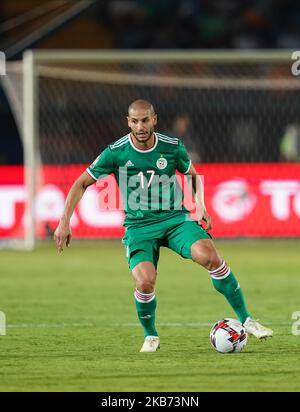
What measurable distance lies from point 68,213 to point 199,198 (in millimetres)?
1057

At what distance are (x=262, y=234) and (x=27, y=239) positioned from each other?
393 cm

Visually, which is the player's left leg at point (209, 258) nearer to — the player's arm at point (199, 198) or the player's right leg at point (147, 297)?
the player's arm at point (199, 198)

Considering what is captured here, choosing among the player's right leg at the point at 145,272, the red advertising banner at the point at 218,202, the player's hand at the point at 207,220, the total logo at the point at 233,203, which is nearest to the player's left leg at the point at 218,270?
the player's hand at the point at 207,220

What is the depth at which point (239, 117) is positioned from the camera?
2039 cm

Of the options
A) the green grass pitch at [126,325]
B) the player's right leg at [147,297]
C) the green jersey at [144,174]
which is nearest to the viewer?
the green grass pitch at [126,325]

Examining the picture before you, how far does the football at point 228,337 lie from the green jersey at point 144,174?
0.98 metres

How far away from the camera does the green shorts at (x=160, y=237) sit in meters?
8.35

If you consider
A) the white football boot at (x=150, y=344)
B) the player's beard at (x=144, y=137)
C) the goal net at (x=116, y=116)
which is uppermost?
the goal net at (x=116, y=116)

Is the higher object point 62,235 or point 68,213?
point 68,213

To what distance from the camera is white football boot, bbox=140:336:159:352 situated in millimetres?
8190

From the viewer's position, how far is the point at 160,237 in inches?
333

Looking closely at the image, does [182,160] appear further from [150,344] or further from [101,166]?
[150,344]

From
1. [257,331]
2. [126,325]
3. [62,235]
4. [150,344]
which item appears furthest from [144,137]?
[126,325]

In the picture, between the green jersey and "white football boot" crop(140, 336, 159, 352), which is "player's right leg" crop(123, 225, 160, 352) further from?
the green jersey
